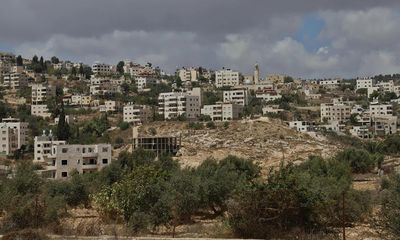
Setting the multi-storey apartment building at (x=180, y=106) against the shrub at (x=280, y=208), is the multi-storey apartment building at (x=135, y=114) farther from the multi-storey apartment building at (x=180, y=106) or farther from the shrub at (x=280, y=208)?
the shrub at (x=280, y=208)

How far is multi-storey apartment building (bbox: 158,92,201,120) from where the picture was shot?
104 meters

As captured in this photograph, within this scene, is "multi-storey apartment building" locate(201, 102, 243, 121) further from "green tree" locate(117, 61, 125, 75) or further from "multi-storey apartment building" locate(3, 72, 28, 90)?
"green tree" locate(117, 61, 125, 75)

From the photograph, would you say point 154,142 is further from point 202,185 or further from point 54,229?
point 54,229

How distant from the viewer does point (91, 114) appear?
113 meters

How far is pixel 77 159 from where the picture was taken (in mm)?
60250

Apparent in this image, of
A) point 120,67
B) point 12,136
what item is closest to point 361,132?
point 12,136

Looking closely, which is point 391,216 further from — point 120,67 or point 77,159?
point 120,67

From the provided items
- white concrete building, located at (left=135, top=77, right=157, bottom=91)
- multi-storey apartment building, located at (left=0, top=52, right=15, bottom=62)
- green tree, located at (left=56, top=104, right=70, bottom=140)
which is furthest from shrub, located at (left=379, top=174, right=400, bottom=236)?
multi-storey apartment building, located at (left=0, top=52, right=15, bottom=62)

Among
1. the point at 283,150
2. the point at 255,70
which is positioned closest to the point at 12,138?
the point at 283,150

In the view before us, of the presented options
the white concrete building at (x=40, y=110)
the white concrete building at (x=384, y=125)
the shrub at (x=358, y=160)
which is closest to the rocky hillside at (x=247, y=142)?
the shrub at (x=358, y=160)

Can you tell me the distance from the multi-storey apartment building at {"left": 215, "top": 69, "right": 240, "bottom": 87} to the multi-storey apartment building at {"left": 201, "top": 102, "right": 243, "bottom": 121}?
202 feet

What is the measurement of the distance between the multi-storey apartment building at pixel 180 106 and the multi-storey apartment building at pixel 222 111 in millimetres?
2033

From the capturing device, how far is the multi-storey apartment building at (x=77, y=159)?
195 ft

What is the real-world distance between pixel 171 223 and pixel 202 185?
450 cm
